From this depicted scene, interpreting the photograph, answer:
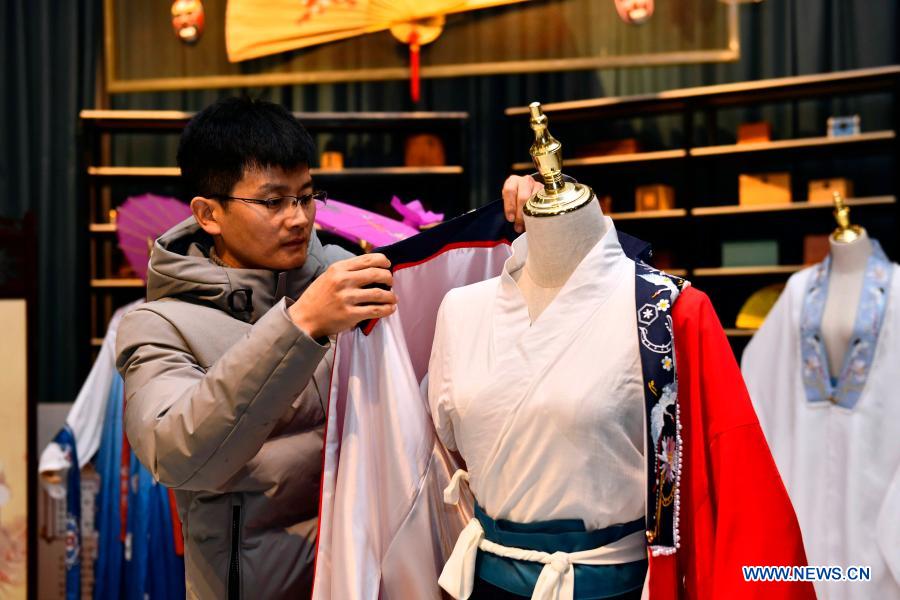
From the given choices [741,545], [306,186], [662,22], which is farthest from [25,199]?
[741,545]

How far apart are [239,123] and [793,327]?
7.99ft

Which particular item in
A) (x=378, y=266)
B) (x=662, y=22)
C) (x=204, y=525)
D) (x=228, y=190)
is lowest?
(x=204, y=525)

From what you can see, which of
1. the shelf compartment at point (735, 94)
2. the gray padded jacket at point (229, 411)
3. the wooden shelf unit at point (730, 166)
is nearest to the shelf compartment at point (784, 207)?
the wooden shelf unit at point (730, 166)

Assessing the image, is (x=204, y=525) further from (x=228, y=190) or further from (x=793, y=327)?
(x=793, y=327)

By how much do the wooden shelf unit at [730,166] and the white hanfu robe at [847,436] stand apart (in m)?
1.00

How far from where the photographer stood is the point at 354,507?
1.40m

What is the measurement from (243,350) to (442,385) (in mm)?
312

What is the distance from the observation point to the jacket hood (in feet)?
5.33

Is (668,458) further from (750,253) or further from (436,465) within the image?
(750,253)

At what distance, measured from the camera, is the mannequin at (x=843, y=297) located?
3.11m

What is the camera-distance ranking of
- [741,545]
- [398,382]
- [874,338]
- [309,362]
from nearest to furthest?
[741,545]
[309,362]
[398,382]
[874,338]

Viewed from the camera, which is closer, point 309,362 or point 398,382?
point 309,362

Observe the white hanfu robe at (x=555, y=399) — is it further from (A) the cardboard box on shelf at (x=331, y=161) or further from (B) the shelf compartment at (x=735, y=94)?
(A) the cardboard box on shelf at (x=331, y=161)

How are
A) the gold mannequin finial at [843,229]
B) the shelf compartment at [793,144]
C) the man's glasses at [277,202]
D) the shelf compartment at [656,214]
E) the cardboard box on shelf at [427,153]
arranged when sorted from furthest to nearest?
1. the cardboard box on shelf at [427,153]
2. the shelf compartment at [656,214]
3. the shelf compartment at [793,144]
4. the gold mannequin finial at [843,229]
5. the man's glasses at [277,202]
